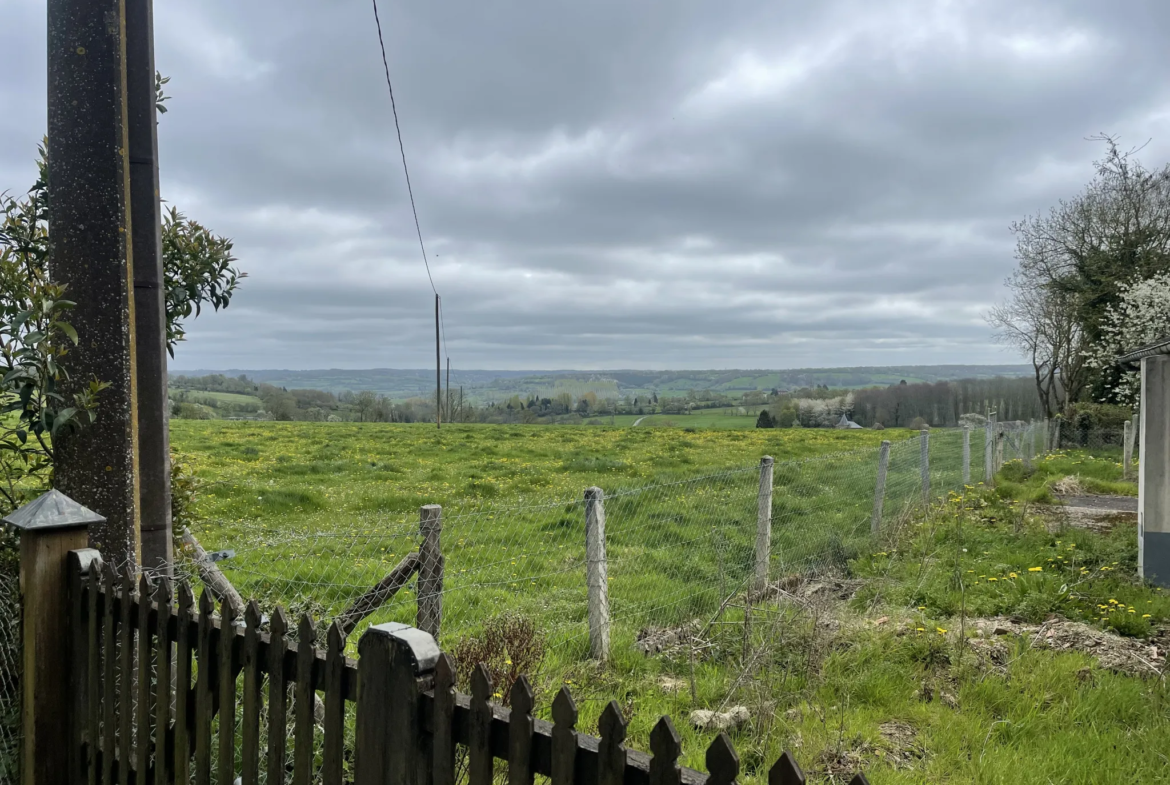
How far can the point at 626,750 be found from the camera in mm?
1611

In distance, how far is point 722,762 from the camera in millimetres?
1438

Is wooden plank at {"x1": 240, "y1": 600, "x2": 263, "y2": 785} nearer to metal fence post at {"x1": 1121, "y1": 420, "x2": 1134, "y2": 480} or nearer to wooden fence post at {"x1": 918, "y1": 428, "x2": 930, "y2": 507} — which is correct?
wooden fence post at {"x1": 918, "y1": 428, "x2": 930, "y2": 507}

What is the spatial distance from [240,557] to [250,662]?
18.7ft

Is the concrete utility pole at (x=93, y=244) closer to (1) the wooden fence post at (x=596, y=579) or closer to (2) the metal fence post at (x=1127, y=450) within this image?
(1) the wooden fence post at (x=596, y=579)

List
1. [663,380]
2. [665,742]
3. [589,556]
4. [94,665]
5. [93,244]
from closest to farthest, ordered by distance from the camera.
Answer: [665,742] → [94,665] → [93,244] → [589,556] → [663,380]

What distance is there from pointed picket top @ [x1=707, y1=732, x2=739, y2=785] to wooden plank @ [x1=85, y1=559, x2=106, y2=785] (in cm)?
249

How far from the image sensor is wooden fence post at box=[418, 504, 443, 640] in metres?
4.20

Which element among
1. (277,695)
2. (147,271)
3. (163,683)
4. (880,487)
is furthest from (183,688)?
(880,487)

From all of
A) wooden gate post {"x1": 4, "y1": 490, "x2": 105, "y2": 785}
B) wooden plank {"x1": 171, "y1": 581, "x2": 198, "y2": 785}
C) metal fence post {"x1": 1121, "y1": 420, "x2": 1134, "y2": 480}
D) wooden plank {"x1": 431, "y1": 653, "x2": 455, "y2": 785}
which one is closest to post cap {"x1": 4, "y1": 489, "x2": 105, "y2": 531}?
wooden gate post {"x1": 4, "y1": 490, "x2": 105, "y2": 785}

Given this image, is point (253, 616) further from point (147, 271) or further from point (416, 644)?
point (147, 271)

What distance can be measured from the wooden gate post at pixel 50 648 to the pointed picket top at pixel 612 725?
93.9 inches

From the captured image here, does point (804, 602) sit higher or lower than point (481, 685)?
lower

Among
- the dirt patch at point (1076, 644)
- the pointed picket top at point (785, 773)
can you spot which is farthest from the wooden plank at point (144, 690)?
the dirt patch at point (1076, 644)

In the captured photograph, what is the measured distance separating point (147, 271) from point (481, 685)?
2.76 metres
